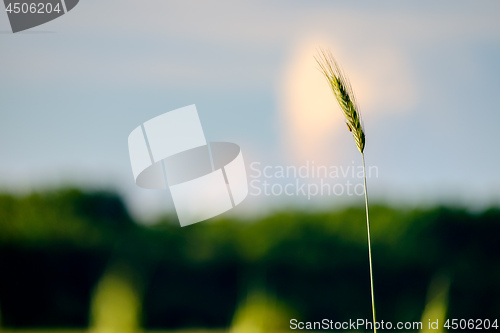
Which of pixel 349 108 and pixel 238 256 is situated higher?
pixel 349 108

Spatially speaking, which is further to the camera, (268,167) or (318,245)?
(318,245)

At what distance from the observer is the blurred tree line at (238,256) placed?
377 centimetres

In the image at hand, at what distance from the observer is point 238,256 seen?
402 centimetres

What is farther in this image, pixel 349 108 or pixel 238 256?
pixel 238 256

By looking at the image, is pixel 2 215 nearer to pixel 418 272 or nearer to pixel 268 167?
pixel 268 167

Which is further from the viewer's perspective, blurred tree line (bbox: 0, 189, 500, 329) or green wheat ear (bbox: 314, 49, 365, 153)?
blurred tree line (bbox: 0, 189, 500, 329)

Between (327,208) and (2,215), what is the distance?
8.18 ft

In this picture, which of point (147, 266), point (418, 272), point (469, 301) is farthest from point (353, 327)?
point (147, 266)

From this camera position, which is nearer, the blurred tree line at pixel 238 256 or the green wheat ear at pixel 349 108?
the green wheat ear at pixel 349 108

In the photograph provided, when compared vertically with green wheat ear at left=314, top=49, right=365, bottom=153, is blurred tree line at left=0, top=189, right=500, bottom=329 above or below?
below

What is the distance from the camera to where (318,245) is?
4.12 meters

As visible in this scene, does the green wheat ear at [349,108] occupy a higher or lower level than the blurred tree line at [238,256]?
higher

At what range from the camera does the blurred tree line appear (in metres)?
3.77

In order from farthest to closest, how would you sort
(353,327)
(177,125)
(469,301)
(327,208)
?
(327,208), (469,301), (353,327), (177,125)
